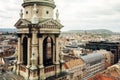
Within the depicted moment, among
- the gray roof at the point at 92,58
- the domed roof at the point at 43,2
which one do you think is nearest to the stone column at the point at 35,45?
the domed roof at the point at 43,2

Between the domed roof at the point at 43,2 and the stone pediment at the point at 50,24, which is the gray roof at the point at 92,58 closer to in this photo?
the stone pediment at the point at 50,24

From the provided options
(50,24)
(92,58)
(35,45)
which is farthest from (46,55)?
(92,58)

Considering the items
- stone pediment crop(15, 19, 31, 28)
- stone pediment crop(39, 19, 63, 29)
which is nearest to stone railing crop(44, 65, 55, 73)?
stone pediment crop(39, 19, 63, 29)

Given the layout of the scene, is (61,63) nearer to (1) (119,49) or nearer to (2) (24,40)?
(2) (24,40)

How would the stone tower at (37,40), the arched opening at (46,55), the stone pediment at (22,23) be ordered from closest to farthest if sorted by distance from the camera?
the stone tower at (37,40)
the stone pediment at (22,23)
the arched opening at (46,55)

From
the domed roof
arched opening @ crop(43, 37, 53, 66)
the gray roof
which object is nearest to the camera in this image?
the domed roof

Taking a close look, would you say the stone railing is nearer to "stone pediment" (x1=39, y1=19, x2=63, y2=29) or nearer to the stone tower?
the stone tower

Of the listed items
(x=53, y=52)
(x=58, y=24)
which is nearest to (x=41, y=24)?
(x=58, y=24)
